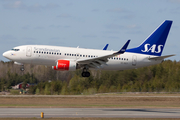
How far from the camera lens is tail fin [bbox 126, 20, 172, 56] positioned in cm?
4434

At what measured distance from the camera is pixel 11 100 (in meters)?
49.1

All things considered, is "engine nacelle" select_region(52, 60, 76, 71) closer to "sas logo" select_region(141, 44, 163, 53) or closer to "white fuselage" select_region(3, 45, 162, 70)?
"white fuselage" select_region(3, 45, 162, 70)

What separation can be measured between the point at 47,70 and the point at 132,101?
141ft

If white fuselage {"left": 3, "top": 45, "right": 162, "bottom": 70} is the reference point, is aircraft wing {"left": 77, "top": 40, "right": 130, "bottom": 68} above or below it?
below

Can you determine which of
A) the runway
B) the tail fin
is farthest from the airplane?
the runway

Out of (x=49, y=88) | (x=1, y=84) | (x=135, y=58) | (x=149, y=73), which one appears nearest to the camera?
(x=135, y=58)

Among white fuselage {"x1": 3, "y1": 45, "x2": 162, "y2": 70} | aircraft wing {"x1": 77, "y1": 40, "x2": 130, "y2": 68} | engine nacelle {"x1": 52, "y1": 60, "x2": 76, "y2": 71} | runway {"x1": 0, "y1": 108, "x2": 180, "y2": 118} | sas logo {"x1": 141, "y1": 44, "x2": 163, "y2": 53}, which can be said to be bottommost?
runway {"x1": 0, "y1": 108, "x2": 180, "y2": 118}

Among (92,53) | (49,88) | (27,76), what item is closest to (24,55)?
(92,53)

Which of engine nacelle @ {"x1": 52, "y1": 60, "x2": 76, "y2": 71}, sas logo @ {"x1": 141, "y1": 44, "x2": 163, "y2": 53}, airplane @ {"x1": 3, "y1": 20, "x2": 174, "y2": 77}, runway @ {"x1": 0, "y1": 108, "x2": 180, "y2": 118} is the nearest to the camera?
runway @ {"x1": 0, "y1": 108, "x2": 180, "y2": 118}

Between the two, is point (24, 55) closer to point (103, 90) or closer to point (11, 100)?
point (11, 100)

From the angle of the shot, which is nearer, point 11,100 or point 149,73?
point 11,100

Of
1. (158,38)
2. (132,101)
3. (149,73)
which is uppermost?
(158,38)

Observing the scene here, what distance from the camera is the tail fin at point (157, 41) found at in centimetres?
4434

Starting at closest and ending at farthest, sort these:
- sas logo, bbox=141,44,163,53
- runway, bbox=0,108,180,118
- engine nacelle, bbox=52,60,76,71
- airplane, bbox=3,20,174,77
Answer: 1. runway, bbox=0,108,180,118
2. engine nacelle, bbox=52,60,76,71
3. airplane, bbox=3,20,174,77
4. sas logo, bbox=141,44,163,53
